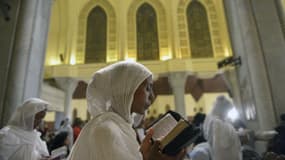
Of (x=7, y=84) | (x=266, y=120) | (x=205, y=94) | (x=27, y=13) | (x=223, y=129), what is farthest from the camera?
(x=205, y=94)

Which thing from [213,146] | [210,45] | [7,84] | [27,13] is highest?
[210,45]

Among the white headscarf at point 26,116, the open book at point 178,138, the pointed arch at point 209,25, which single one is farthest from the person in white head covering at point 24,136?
the pointed arch at point 209,25

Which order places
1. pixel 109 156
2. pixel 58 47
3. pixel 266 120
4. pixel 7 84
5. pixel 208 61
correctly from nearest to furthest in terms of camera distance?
pixel 109 156 < pixel 266 120 < pixel 7 84 < pixel 208 61 < pixel 58 47

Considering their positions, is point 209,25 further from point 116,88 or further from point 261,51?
point 116,88

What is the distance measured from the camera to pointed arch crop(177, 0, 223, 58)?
9.30 metres

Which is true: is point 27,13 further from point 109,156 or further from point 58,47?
point 58,47

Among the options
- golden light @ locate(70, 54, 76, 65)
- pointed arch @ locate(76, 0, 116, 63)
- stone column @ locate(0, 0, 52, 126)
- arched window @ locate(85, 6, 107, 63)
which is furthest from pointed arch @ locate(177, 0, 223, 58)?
stone column @ locate(0, 0, 52, 126)

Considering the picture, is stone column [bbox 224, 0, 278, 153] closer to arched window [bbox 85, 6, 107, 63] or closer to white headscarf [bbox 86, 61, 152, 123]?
white headscarf [bbox 86, 61, 152, 123]

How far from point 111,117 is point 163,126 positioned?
0.94 feet

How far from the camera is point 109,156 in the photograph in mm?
852

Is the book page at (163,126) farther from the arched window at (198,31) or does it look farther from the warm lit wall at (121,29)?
the arched window at (198,31)

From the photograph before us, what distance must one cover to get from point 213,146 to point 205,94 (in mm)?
9878

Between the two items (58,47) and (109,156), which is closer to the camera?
(109,156)

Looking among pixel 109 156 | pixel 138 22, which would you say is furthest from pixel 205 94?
pixel 109 156
